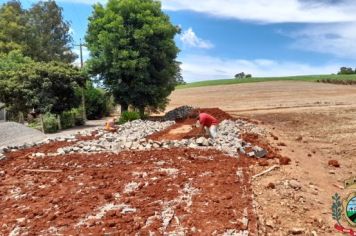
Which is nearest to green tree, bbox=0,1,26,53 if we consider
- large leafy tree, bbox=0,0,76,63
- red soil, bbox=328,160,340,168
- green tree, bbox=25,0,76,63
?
large leafy tree, bbox=0,0,76,63

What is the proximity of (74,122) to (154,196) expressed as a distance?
22.4 meters

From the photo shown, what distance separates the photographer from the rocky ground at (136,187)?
7516mm

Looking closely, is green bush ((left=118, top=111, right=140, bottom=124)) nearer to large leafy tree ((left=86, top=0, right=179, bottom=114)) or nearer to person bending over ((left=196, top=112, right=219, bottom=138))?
large leafy tree ((left=86, top=0, right=179, bottom=114))

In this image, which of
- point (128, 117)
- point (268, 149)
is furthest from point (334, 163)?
point (128, 117)

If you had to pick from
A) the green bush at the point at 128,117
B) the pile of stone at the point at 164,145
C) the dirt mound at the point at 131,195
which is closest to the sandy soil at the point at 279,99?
the green bush at the point at 128,117

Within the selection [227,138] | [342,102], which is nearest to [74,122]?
[227,138]

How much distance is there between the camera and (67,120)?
29375mm

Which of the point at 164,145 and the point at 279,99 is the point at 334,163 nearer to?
the point at 164,145

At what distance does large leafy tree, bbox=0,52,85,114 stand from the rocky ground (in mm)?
11690

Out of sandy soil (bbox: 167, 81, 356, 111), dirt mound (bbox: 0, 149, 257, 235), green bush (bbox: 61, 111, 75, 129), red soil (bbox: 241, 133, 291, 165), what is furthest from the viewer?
sandy soil (bbox: 167, 81, 356, 111)

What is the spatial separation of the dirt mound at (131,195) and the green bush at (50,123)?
13.0 metres

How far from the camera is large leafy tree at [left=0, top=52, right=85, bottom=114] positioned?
27.0 m

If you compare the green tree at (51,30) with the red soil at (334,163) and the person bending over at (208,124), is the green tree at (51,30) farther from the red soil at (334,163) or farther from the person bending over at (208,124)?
the red soil at (334,163)

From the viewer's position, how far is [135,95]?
29.3 m
